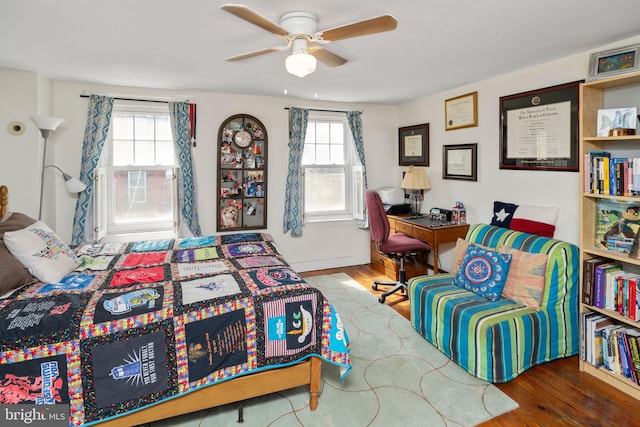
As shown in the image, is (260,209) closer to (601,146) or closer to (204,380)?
(204,380)

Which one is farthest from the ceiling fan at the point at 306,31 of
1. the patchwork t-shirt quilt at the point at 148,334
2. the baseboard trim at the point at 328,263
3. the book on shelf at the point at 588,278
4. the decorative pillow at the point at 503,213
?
the baseboard trim at the point at 328,263

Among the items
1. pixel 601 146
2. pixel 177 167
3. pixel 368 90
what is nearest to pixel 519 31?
pixel 601 146

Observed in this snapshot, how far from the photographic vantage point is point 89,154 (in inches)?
146

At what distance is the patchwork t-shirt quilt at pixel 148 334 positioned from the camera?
163 cm

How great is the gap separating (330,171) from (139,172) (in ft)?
7.79

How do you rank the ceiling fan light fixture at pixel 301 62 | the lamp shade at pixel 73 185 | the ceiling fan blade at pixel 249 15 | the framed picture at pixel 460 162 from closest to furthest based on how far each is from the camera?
1. the ceiling fan blade at pixel 249 15
2. the ceiling fan light fixture at pixel 301 62
3. the lamp shade at pixel 73 185
4. the framed picture at pixel 460 162

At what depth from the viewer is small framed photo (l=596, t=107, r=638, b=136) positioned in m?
2.26

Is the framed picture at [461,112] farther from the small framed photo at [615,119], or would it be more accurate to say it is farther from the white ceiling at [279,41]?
the small framed photo at [615,119]

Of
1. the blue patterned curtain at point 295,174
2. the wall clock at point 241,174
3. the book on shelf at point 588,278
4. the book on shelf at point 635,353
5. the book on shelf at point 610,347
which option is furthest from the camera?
the blue patterned curtain at point 295,174

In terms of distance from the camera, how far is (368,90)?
13.4ft

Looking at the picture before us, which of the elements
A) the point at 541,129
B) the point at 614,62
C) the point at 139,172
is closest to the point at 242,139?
the point at 139,172

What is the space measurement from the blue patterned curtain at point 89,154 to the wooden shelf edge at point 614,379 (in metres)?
4.54

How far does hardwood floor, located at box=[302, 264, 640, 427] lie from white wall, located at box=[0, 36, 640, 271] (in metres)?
1.09

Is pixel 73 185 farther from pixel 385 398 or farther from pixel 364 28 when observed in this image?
pixel 385 398
